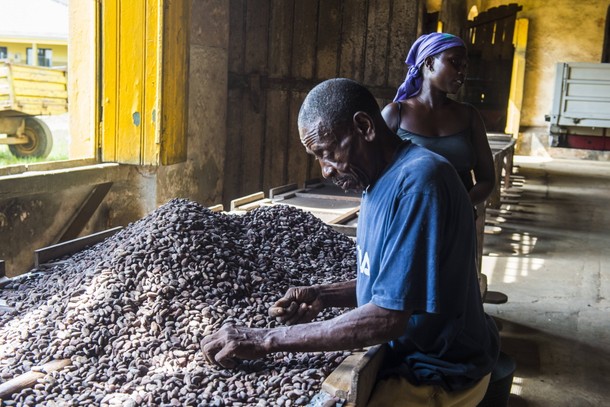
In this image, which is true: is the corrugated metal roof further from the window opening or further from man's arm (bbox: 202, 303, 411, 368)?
man's arm (bbox: 202, 303, 411, 368)

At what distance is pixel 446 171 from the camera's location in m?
1.63

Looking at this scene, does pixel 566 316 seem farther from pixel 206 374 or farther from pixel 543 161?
pixel 543 161

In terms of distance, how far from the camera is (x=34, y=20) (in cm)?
2122

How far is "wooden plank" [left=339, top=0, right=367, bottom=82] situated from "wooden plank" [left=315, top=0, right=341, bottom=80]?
70 mm

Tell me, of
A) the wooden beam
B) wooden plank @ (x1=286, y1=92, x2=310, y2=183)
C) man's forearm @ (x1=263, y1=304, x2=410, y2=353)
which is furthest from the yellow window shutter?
man's forearm @ (x1=263, y1=304, x2=410, y2=353)

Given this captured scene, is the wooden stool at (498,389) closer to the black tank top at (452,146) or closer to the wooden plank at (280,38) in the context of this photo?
the black tank top at (452,146)

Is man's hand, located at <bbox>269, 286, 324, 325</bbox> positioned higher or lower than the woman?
lower

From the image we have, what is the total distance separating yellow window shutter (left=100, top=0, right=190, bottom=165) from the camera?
449 cm

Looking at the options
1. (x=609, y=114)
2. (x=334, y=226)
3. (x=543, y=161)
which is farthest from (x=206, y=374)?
(x=543, y=161)

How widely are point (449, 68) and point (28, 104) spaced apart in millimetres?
10268

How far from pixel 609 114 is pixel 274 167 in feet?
29.8

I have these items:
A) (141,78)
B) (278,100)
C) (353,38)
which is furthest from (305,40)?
(141,78)

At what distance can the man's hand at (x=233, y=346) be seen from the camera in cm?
179

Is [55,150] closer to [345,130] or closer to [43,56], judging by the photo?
[43,56]
